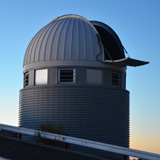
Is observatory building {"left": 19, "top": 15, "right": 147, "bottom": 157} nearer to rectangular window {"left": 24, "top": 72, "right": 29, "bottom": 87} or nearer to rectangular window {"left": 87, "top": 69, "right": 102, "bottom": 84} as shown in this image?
rectangular window {"left": 87, "top": 69, "right": 102, "bottom": 84}

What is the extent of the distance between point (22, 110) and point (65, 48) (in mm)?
4790

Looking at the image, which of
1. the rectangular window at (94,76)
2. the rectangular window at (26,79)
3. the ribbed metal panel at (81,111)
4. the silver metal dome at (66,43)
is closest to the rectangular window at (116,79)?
the ribbed metal panel at (81,111)

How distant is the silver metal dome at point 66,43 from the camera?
2167cm

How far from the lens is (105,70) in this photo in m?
22.2

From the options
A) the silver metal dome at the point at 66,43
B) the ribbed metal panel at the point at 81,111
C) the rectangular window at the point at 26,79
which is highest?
the silver metal dome at the point at 66,43

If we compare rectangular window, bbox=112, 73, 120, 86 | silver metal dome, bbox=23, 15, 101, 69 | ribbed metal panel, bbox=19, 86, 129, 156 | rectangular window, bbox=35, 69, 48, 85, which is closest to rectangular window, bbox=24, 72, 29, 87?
silver metal dome, bbox=23, 15, 101, 69

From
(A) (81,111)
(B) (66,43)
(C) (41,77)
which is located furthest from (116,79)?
(C) (41,77)

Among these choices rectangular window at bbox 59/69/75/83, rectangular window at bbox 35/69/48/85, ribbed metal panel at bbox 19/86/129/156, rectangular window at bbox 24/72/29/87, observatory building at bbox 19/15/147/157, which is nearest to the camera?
ribbed metal panel at bbox 19/86/129/156

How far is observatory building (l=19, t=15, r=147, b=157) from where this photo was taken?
2120cm

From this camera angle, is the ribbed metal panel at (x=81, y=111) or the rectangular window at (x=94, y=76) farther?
the rectangular window at (x=94, y=76)

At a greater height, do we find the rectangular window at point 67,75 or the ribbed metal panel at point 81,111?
the rectangular window at point 67,75

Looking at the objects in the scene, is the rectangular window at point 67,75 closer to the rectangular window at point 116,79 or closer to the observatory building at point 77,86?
the observatory building at point 77,86

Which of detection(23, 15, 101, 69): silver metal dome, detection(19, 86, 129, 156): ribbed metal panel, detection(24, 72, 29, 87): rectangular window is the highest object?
detection(23, 15, 101, 69): silver metal dome

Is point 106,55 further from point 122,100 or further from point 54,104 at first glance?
point 54,104
